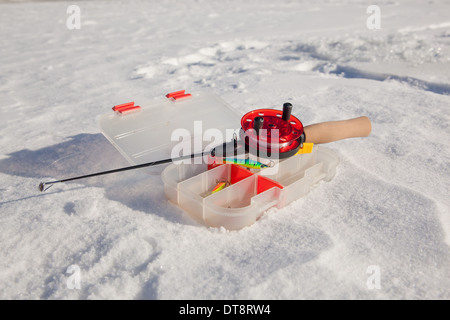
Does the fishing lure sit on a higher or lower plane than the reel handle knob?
lower

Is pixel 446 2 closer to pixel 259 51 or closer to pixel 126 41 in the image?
pixel 259 51

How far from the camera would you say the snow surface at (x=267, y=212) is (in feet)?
4.17

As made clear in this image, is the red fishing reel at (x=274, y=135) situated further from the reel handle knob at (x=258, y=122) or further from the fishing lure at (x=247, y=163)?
the fishing lure at (x=247, y=163)

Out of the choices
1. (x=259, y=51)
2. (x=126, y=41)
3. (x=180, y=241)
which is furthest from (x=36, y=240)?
(x=126, y=41)

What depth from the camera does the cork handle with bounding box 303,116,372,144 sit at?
169cm

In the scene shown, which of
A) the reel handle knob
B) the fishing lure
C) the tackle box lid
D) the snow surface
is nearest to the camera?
the snow surface

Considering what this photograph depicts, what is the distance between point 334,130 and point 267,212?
0.51 m

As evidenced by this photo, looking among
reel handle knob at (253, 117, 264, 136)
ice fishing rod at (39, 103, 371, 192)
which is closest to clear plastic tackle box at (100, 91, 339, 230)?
ice fishing rod at (39, 103, 371, 192)

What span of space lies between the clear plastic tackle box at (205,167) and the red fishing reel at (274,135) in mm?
174

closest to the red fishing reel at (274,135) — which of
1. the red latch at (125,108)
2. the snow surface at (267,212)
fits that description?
the snow surface at (267,212)

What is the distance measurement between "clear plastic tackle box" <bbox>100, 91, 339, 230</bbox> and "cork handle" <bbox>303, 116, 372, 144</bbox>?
0.42 ft

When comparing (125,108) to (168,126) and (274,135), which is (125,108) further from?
(274,135)

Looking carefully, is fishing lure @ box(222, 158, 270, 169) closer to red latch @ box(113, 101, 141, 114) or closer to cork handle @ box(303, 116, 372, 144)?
cork handle @ box(303, 116, 372, 144)

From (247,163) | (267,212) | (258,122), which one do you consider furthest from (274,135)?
(267,212)
